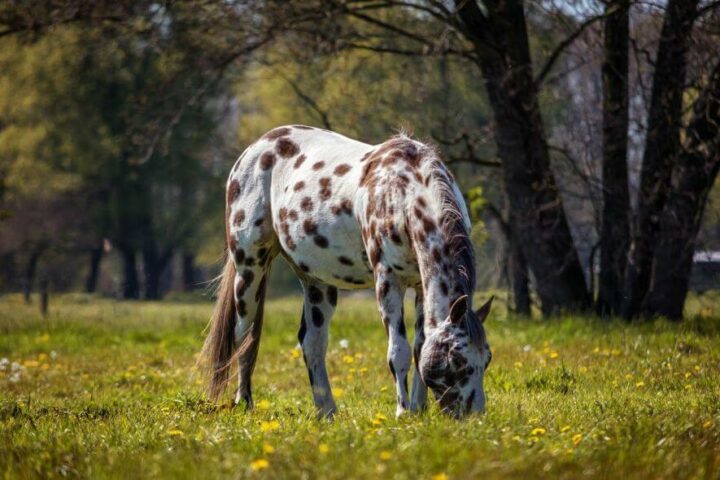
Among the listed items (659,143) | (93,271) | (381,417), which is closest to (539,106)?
(659,143)

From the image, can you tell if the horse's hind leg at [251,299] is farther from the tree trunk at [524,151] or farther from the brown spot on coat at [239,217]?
the tree trunk at [524,151]

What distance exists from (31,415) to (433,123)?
1527 cm

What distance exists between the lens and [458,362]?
596 centimetres

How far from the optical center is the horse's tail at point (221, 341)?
8.72 metres

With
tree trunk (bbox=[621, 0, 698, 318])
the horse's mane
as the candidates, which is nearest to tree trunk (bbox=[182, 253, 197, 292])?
tree trunk (bbox=[621, 0, 698, 318])

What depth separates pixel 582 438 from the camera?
17.4 feet

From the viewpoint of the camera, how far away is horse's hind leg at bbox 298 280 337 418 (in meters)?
8.20

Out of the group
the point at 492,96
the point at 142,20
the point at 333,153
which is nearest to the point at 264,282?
the point at 333,153

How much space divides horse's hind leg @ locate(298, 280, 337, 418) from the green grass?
24cm

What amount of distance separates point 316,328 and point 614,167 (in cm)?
653

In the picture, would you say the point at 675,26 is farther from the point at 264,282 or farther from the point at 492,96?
the point at 264,282

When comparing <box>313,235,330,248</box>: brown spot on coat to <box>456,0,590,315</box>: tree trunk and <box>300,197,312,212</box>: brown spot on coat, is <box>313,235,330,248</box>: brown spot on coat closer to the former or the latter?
<box>300,197,312,212</box>: brown spot on coat

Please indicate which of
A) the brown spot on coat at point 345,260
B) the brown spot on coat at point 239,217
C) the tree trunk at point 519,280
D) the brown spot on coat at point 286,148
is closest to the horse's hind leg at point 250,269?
the brown spot on coat at point 239,217

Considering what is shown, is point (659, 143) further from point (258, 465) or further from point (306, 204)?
point (258, 465)
